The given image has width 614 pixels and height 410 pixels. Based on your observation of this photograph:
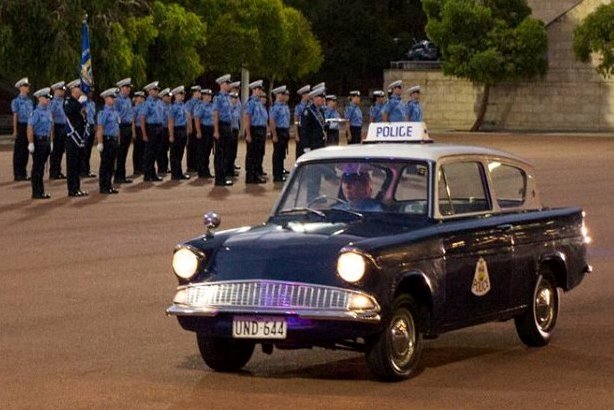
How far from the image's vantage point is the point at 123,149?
102ft

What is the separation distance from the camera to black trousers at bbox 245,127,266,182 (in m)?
31.0

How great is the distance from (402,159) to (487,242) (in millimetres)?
796

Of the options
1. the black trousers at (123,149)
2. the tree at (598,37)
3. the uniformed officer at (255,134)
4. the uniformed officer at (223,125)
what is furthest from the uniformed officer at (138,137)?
the tree at (598,37)

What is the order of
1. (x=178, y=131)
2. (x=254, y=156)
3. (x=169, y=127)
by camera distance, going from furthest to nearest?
(x=178, y=131) → (x=169, y=127) → (x=254, y=156)

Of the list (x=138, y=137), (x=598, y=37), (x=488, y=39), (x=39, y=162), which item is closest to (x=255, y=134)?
(x=138, y=137)

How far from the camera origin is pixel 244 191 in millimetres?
28953

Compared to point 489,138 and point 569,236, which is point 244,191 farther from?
point 489,138

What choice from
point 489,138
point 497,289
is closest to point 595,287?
point 497,289

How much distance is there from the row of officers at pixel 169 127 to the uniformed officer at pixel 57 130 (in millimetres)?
17

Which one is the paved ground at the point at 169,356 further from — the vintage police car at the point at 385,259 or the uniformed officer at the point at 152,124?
the uniformed officer at the point at 152,124

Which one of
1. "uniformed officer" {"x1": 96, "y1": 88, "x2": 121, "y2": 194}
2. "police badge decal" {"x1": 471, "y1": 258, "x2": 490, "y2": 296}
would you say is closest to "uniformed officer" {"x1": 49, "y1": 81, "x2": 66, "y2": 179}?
"uniformed officer" {"x1": 96, "y1": 88, "x2": 121, "y2": 194}

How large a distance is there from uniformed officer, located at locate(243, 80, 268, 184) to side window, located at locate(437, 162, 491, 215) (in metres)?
19.3

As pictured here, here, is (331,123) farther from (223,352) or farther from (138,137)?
(223,352)

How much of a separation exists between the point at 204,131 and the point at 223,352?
22.4m
